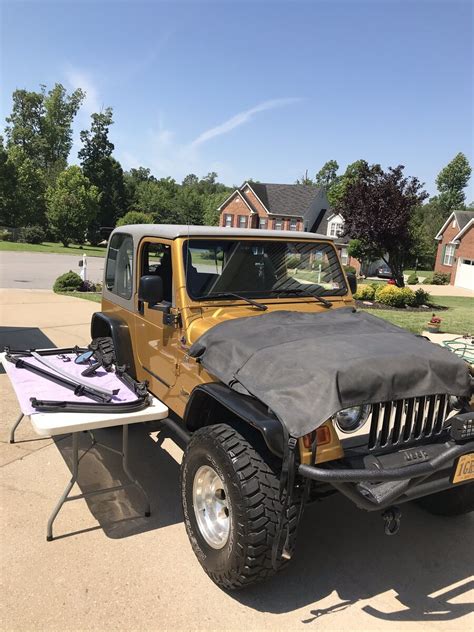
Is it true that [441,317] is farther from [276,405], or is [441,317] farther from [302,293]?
[276,405]

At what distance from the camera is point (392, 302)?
16.0 metres

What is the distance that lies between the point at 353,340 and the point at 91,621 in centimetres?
209

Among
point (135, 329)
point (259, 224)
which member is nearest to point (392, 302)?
point (135, 329)

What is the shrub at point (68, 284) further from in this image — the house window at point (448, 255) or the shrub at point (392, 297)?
the house window at point (448, 255)

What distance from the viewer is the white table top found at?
2.89 meters

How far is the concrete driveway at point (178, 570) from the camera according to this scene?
2533 mm

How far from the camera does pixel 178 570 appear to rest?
2.88 metres

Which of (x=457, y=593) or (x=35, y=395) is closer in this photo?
(x=457, y=593)

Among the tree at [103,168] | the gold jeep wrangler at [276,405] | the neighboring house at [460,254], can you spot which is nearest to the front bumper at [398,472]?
the gold jeep wrangler at [276,405]

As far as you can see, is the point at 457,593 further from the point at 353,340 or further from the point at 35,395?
the point at 35,395

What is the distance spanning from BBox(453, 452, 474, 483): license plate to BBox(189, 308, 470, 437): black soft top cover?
36 cm

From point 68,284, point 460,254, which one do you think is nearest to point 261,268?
point 68,284

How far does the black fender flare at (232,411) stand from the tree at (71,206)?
42364 mm

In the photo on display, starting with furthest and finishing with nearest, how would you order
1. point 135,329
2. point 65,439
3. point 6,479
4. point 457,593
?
point 65,439 → point 135,329 → point 6,479 → point 457,593
